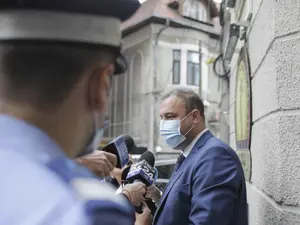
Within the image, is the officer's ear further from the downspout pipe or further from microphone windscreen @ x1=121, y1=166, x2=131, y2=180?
the downspout pipe

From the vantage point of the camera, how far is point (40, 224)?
Answer: 28.7 inches

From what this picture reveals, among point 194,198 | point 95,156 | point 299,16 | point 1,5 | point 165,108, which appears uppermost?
point 299,16

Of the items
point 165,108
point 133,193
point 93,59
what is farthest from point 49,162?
point 165,108

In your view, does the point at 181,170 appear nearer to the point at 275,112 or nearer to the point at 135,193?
the point at 135,193

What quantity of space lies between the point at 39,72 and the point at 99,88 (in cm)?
15

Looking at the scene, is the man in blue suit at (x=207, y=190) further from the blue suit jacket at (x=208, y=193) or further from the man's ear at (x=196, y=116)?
the man's ear at (x=196, y=116)

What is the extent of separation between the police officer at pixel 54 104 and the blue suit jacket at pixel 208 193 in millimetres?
1580

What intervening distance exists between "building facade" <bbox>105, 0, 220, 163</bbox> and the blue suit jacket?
1864 centimetres

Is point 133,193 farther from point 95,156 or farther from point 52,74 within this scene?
point 52,74

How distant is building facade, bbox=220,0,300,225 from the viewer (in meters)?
2.33

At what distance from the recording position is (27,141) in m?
0.85

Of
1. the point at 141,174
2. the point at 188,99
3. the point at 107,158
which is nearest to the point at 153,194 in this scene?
the point at 141,174

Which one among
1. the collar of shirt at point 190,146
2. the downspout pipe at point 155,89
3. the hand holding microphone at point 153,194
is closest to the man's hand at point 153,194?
the hand holding microphone at point 153,194

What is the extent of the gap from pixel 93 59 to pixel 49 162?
0.89 ft
